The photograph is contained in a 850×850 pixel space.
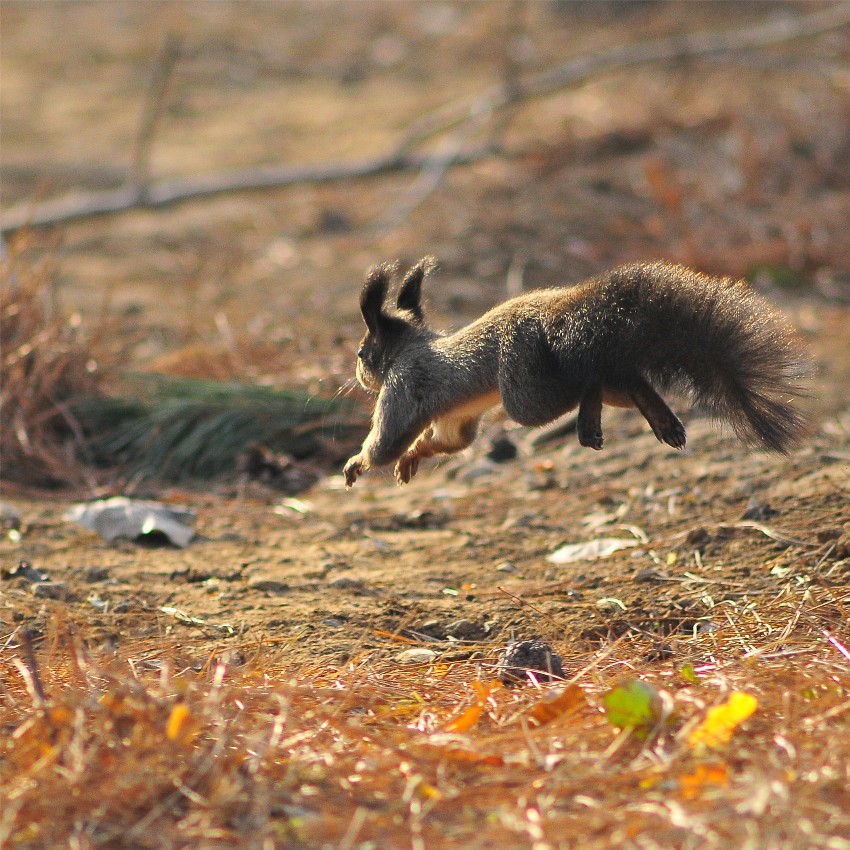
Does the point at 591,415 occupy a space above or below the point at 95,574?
above

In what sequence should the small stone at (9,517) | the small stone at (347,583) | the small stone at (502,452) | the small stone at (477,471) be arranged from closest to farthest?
the small stone at (347,583) → the small stone at (9,517) → the small stone at (477,471) → the small stone at (502,452)

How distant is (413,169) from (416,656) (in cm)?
752

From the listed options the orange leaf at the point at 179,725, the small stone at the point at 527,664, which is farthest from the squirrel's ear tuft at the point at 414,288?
the orange leaf at the point at 179,725

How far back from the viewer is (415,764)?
2385mm

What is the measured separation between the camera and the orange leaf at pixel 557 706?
2.64 metres

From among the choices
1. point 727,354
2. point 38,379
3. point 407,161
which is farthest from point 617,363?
point 407,161

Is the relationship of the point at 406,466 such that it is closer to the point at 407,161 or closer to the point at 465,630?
the point at 465,630

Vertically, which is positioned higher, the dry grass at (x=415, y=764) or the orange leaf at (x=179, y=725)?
the orange leaf at (x=179, y=725)

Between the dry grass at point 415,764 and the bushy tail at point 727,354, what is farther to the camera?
the bushy tail at point 727,354

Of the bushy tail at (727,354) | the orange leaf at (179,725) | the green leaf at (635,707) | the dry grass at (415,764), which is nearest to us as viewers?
the dry grass at (415,764)

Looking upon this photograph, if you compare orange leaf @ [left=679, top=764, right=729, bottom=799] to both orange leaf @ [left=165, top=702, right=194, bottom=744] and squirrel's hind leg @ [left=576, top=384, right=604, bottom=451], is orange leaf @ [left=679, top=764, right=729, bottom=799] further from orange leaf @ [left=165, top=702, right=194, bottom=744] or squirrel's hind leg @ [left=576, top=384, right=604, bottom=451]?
squirrel's hind leg @ [left=576, top=384, right=604, bottom=451]

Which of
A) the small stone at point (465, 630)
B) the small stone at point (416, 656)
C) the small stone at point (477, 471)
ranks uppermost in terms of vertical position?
the small stone at point (416, 656)

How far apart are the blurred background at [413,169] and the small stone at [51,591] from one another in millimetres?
1520

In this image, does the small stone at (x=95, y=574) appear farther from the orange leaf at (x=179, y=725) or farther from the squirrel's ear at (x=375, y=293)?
the orange leaf at (x=179, y=725)
